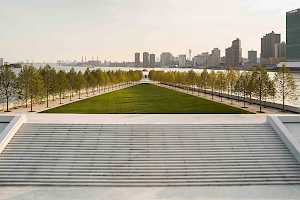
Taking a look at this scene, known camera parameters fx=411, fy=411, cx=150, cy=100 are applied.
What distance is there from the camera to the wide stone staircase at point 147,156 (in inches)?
705

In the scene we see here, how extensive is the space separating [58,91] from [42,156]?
27.3 m

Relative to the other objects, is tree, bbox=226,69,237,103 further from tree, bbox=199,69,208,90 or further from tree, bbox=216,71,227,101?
tree, bbox=199,69,208,90

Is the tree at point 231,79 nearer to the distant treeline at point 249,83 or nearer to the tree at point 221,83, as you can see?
the distant treeline at point 249,83

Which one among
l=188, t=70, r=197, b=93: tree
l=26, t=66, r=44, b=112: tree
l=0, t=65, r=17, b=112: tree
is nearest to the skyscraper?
l=188, t=70, r=197, b=93: tree

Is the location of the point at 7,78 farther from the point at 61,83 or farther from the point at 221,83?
the point at 221,83

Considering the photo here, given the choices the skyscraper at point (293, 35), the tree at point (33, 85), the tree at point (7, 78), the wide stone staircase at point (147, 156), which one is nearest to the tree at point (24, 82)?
the tree at point (33, 85)

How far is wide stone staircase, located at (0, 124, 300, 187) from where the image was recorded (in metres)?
17.9

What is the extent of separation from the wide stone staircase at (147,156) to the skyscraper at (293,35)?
103067 millimetres

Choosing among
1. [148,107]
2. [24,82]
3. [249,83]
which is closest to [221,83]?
[249,83]

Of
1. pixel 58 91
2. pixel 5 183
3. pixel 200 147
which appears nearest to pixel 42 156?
pixel 5 183

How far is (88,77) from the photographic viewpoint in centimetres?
6362

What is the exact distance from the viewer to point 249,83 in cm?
3784

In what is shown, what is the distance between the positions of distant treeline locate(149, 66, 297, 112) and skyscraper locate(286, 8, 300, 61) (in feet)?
150

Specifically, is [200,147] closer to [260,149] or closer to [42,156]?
[260,149]
